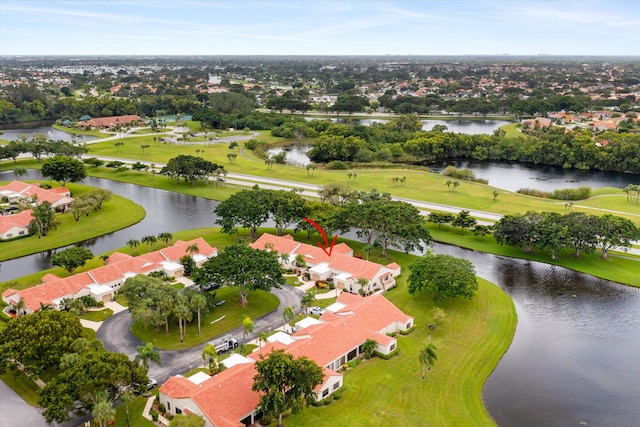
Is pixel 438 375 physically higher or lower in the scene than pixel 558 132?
lower

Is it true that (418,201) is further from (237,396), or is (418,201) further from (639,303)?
(237,396)

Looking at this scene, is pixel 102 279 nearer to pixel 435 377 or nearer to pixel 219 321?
pixel 219 321

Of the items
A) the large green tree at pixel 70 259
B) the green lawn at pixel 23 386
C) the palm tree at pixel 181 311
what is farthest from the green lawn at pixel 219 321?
the large green tree at pixel 70 259

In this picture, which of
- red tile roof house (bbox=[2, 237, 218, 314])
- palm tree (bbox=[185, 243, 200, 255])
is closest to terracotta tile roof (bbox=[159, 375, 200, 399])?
red tile roof house (bbox=[2, 237, 218, 314])

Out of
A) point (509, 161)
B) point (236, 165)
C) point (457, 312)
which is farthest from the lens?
point (509, 161)

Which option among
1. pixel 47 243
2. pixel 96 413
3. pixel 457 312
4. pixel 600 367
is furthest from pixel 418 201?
pixel 96 413

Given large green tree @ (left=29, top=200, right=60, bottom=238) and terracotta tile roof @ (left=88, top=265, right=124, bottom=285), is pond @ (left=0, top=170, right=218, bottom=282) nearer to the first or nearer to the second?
large green tree @ (left=29, top=200, right=60, bottom=238)
